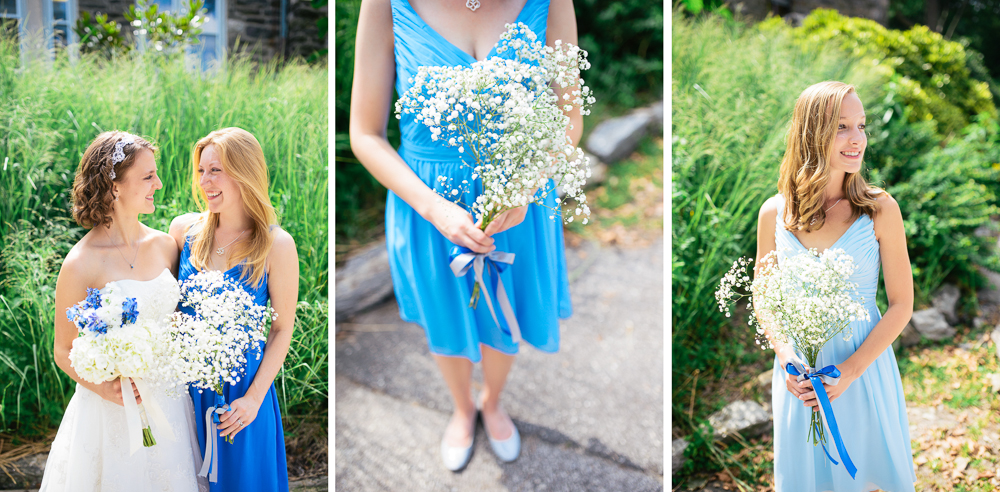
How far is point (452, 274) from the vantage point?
8.08 ft

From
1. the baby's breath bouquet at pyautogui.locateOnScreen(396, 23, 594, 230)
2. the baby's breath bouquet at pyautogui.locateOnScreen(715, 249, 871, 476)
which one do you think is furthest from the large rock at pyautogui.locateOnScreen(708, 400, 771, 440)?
the baby's breath bouquet at pyautogui.locateOnScreen(396, 23, 594, 230)

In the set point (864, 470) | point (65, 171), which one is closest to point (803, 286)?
point (864, 470)

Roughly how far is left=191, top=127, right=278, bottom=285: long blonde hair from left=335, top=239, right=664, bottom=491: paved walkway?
1374 mm

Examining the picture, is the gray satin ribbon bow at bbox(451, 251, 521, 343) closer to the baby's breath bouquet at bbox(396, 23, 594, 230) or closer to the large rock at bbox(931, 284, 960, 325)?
the baby's breath bouquet at bbox(396, 23, 594, 230)

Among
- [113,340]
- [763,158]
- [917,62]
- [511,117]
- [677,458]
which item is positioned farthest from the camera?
[917,62]

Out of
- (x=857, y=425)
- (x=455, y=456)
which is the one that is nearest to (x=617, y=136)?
(x=455, y=456)

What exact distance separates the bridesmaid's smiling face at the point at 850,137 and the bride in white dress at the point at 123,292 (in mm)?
2188

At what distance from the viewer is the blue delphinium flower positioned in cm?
169

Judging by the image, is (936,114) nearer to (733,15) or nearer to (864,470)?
(733,15)

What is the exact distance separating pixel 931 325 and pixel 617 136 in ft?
11.6

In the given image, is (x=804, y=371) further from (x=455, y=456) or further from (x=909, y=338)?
(x=909, y=338)

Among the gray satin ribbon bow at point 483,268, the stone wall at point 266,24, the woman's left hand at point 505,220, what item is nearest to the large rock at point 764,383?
the gray satin ribbon bow at point 483,268

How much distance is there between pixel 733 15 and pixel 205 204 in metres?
3.57

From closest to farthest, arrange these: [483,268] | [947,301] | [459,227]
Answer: [459,227] < [483,268] < [947,301]
